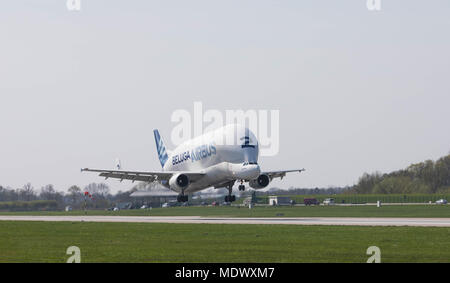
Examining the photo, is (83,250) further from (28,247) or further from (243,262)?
(243,262)

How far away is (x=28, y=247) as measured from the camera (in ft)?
104

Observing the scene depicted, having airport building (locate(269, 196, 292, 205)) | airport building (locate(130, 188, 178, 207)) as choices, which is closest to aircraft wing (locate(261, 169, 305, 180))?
airport building (locate(130, 188, 178, 207))

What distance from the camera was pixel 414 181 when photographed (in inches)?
6831

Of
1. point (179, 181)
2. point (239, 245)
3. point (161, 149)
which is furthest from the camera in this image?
point (161, 149)

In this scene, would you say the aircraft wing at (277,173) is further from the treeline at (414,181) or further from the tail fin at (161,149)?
the treeline at (414,181)

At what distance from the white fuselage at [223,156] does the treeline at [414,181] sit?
10347cm

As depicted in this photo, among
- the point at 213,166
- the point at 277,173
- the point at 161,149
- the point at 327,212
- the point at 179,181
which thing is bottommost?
the point at 327,212

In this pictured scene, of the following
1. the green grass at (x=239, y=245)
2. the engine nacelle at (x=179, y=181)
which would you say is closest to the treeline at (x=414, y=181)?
the engine nacelle at (x=179, y=181)

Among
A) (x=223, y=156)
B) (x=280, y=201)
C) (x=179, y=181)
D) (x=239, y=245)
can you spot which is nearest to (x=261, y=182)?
(x=223, y=156)

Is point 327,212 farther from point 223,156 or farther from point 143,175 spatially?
point 143,175

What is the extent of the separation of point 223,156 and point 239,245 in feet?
108
